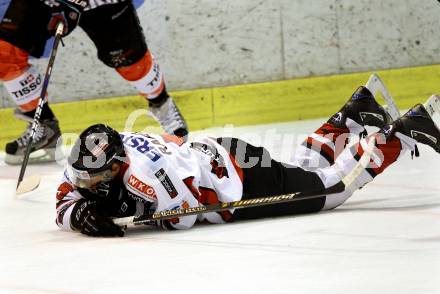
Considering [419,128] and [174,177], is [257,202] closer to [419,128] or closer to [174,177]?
[174,177]

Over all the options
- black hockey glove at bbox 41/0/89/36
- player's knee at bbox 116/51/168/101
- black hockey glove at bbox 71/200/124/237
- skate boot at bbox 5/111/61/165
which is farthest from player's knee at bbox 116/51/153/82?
black hockey glove at bbox 71/200/124/237

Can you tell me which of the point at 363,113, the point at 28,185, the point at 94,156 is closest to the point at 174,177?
the point at 94,156

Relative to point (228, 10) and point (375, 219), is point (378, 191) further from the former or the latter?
point (228, 10)

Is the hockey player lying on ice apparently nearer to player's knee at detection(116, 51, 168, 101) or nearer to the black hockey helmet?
the black hockey helmet

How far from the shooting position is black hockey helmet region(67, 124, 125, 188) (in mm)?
2795

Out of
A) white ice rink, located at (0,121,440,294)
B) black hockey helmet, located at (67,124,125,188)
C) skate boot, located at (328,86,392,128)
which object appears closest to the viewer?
white ice rink, located at (0,121,440,294)

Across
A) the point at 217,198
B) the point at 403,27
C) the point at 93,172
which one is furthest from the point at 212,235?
the point at 403,27

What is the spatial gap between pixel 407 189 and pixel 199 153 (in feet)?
2.95

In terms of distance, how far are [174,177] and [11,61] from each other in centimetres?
218

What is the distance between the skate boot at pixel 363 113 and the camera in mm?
3471

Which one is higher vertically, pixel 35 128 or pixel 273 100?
pixel 35 128

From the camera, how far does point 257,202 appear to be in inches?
116

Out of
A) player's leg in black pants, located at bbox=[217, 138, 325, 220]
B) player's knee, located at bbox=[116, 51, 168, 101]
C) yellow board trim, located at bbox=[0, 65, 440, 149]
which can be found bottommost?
yellow board trim, located at bbox=[0, 65, 440, 149]

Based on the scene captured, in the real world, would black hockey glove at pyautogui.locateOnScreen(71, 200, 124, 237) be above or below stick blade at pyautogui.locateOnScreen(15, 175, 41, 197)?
above
